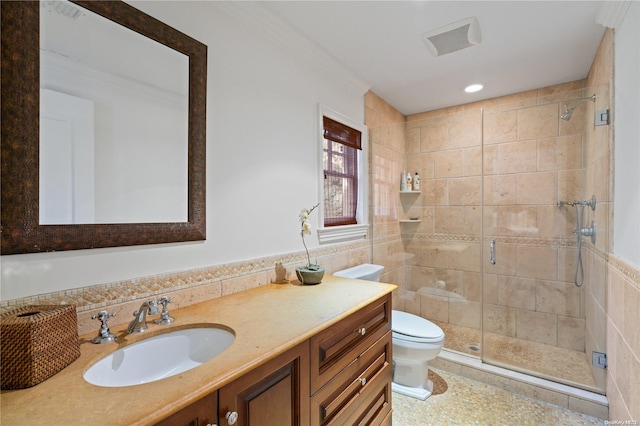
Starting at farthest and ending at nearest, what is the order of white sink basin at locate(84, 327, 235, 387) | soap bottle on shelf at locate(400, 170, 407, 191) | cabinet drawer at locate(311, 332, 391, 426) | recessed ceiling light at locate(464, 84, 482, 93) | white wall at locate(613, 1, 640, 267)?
1. soap bottle on shelf at locate(400, 170, 407, 191)
2. recessed ceiling light at locate(464, 84, 482, 93)
3. white wall at locate(613, 1, 640, 267)
4. cabinet drawer at locate(311, 332, 391, 426)
5. white sink basin at locate(84, 327, 235, 387)

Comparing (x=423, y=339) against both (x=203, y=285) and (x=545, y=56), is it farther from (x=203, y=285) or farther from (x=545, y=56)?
(x=545, y=56)

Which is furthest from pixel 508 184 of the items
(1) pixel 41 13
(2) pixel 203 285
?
A: (1) pixel 41 13

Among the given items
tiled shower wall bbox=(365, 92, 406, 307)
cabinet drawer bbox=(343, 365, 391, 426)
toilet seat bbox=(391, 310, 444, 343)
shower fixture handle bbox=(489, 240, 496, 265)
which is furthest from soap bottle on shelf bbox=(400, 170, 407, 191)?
cabinet drawer bbox=(343, 365, 391, 426)

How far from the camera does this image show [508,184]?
9.10 ft

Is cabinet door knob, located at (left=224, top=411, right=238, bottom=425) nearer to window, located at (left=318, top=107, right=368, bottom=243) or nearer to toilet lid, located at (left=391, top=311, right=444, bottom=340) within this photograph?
window, located at (left=318, top=107, right=368, bottom=243)

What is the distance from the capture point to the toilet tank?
2.19 m

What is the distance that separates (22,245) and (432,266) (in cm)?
314

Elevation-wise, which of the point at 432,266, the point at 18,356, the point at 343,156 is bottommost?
the point at 432,266

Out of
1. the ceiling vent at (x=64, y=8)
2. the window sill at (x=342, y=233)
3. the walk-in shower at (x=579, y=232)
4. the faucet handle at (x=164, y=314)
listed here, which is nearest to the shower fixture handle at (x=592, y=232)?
the walk-in shower at (x=579, y=232)

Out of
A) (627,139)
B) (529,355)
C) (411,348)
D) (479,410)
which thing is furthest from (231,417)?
(529,355)

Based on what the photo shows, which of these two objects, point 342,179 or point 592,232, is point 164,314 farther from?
point 592,232

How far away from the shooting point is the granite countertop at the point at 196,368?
2.03 feet

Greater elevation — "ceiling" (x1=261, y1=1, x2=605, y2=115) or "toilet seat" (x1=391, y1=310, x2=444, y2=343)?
"ceiling" (x1=261, y1=1, x2=605, y2=115)

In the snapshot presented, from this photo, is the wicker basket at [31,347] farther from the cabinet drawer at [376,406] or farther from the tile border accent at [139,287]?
the cabinet drawer at [376,406]
